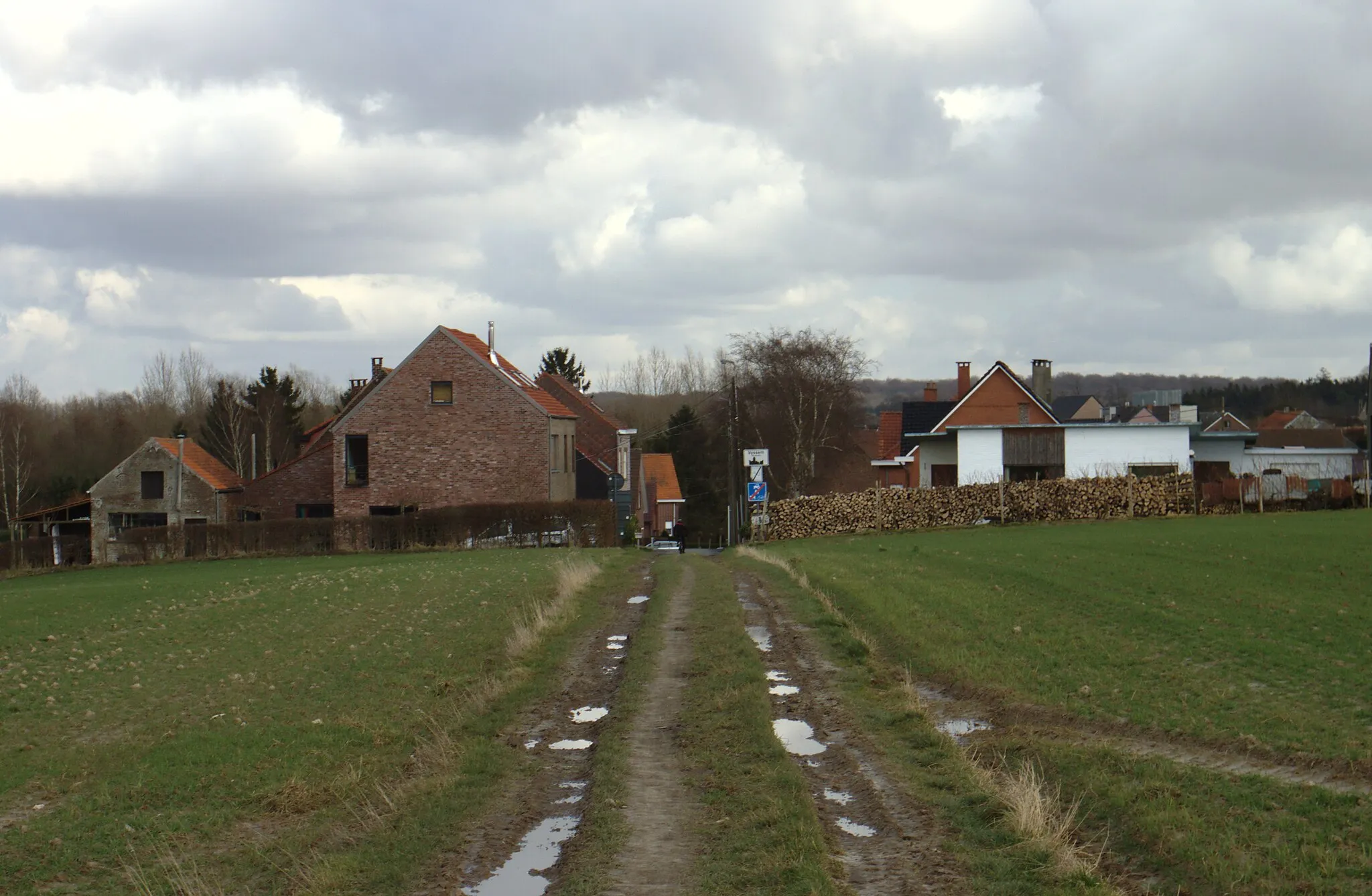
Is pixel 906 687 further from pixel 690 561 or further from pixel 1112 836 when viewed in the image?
pixel 690 561

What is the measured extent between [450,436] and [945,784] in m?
44.4

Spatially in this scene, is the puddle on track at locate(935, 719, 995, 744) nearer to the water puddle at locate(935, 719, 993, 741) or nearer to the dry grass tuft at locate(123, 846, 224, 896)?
the water puddle at locate(935, 719, 993, 741)

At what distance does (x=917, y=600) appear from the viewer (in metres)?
20.6

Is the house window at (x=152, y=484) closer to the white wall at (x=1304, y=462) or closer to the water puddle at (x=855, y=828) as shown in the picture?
the white wall at (x=1304, y=462)

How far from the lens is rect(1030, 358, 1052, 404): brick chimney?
244 ft

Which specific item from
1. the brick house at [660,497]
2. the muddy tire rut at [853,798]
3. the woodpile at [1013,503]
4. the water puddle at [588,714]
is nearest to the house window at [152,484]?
the brick house at [660,497]

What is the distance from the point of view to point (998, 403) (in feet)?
192

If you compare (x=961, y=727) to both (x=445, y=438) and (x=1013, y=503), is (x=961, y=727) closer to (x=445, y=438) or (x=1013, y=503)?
(x=1013, y=503)

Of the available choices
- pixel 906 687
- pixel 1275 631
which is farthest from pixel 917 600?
pixel 906 687

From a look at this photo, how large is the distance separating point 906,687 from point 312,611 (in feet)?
44.7

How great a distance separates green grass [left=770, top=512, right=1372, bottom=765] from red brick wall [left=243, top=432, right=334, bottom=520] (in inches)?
1240

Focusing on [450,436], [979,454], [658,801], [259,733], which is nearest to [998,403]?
[979,454]

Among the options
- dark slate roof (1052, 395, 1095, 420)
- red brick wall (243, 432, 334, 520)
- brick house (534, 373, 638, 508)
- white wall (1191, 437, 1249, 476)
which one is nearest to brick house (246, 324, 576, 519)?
red brick wall (243, 432, 334, 520)

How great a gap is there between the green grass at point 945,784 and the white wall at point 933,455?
45.1 meters
